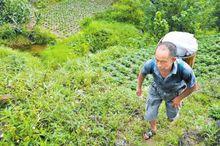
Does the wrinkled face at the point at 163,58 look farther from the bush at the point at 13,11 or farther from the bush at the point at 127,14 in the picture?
the bush at the point at 127,14

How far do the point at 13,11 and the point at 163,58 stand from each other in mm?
9207

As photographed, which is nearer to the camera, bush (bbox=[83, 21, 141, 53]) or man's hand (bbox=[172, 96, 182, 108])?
man's hand (bbox=[172, 96, 182, 108])

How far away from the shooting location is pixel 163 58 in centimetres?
388

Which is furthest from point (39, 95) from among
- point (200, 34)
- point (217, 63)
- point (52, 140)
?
point (200, 34)

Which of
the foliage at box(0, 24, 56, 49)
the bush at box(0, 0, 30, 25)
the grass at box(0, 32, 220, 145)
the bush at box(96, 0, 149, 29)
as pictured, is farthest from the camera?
the bush at box(96, 0, 149, 29)

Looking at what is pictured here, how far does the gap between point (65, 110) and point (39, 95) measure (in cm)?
56

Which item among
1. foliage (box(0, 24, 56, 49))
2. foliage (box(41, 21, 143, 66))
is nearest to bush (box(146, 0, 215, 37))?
foliage (box(41, 21, 143, 66))

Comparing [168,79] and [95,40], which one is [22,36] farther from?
[168,79]

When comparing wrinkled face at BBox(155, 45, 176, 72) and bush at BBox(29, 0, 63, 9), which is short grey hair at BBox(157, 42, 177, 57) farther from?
bush at BBox(29, 0, 63, 9)

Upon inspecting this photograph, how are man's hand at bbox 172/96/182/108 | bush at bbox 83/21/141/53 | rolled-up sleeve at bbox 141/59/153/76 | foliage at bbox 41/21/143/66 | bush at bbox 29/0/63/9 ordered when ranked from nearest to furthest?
rolled-up sleeve at bbox 141/59/153/76 < man's hand at bbox 172/96/182/108 < foliage at bbox 41/21/143/66 < bush at bbox 83/21/141/53 < bush at bbox 29/0/63/9

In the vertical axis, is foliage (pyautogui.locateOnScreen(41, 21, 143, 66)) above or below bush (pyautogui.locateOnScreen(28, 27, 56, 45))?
above

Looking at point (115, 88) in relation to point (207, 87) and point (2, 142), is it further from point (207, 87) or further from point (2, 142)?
point (2, 142)

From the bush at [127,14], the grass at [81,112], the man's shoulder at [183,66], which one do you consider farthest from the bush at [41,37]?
the man's shoulder at [183,66]

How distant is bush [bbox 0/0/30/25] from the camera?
477 inches
